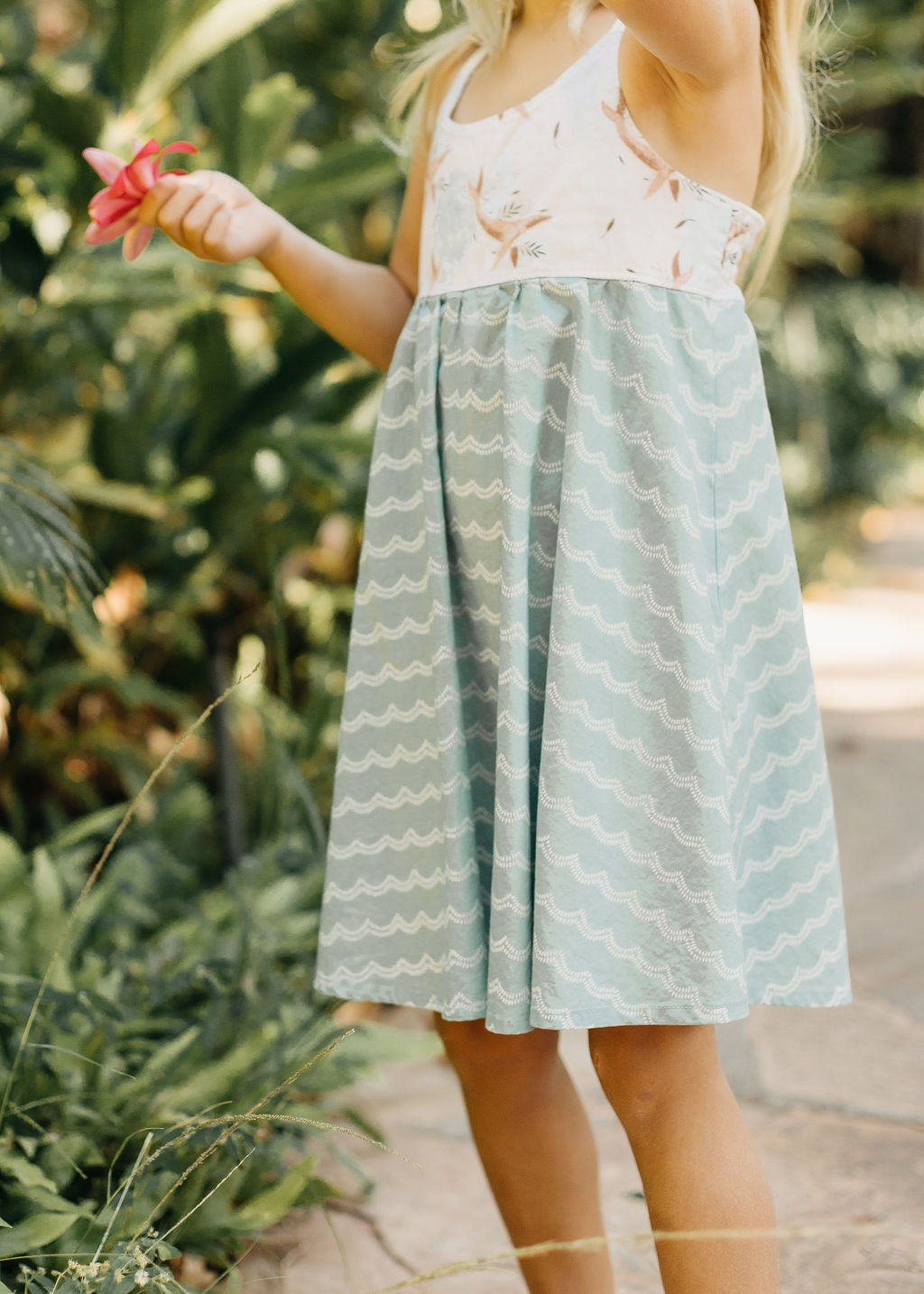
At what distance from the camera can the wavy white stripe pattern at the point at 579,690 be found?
1.03 meters

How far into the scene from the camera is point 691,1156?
3.41 feet

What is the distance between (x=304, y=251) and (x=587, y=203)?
325mm

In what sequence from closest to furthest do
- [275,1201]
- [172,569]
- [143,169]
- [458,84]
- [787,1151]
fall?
1. [143,169]
2. [458,84]
3. [275,1201]
4. [787,1151]
5. [172,569]

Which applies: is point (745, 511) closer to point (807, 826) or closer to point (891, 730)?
point (807, 826)

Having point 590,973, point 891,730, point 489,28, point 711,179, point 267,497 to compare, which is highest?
point 489,28

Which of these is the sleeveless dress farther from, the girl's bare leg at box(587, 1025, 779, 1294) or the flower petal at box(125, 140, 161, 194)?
the flower petal at box(125, 140, 161, 194)

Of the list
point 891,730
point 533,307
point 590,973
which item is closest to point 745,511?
point 533,307

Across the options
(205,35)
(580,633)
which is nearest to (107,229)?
(580,633)

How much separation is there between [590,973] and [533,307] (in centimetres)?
54

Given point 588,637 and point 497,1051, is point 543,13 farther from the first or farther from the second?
point 497,1051

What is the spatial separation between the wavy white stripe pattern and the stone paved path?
0.26 meters

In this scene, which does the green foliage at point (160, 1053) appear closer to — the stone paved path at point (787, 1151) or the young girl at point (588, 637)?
the stone paved path at point (787, 1151)

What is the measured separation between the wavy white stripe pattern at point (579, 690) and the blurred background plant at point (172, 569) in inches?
14.2

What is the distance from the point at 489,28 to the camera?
48.9 inches
